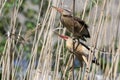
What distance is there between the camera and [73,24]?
5.22 feet

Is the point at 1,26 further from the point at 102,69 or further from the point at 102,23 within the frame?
the point at 102,23

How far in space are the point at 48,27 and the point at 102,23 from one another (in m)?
0.27

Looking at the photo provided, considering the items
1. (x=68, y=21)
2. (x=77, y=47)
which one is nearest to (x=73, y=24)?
(x=68, y=21)

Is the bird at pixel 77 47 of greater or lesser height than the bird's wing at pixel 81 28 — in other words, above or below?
below

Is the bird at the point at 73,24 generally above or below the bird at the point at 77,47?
above

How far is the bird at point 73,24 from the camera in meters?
1.58

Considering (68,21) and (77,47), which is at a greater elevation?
(68,21)

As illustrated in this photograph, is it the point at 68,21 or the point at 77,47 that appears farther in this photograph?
the point at 77,47

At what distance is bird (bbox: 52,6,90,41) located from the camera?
1.58m

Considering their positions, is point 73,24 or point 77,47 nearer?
point 73,24

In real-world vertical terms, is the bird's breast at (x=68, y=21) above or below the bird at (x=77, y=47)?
above

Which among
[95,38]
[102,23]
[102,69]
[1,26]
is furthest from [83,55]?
[1,26]

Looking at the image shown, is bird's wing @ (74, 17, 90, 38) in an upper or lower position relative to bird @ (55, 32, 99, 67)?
upper

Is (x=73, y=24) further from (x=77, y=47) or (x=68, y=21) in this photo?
(x=77, y=47)
